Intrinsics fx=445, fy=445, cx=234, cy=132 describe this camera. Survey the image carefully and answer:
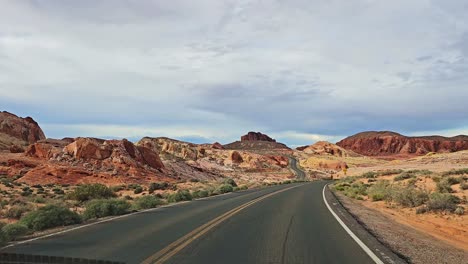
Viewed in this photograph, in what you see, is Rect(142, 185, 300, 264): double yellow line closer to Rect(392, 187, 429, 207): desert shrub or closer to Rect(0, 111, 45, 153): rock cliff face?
Rect(392, 187, 429, 207): desert shrub

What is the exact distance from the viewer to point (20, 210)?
20.9 meters

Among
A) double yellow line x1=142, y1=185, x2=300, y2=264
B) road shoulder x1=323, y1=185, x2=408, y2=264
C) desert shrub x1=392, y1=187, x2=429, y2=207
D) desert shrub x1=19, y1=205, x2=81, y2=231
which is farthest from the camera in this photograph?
desert shrub x1=392, y1=187, x2=429, y2=207

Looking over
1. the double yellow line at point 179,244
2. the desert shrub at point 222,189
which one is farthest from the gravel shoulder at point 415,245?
the desert shrub at point 222,189

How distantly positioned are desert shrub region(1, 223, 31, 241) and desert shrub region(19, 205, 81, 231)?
2.94 ft

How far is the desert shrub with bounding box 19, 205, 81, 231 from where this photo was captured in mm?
13625

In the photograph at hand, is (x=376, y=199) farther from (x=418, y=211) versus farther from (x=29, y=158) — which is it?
(x=29, y=158)

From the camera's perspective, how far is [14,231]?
11.7 m

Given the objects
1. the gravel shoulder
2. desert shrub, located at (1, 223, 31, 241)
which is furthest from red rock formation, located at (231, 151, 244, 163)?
desert shrub, located at (1, 223, 31, 241)

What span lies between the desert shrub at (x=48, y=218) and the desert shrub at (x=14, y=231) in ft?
2.94

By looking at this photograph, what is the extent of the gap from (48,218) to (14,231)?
7.47 feet

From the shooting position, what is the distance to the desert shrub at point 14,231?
36.0 ft

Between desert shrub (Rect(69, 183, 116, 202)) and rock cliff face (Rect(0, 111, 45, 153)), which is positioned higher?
rock cliff face (Rect(0, 111, 45, 153))

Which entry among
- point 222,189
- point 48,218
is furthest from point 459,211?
point 222,189

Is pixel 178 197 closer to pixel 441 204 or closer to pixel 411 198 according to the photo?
pixel 411 198
